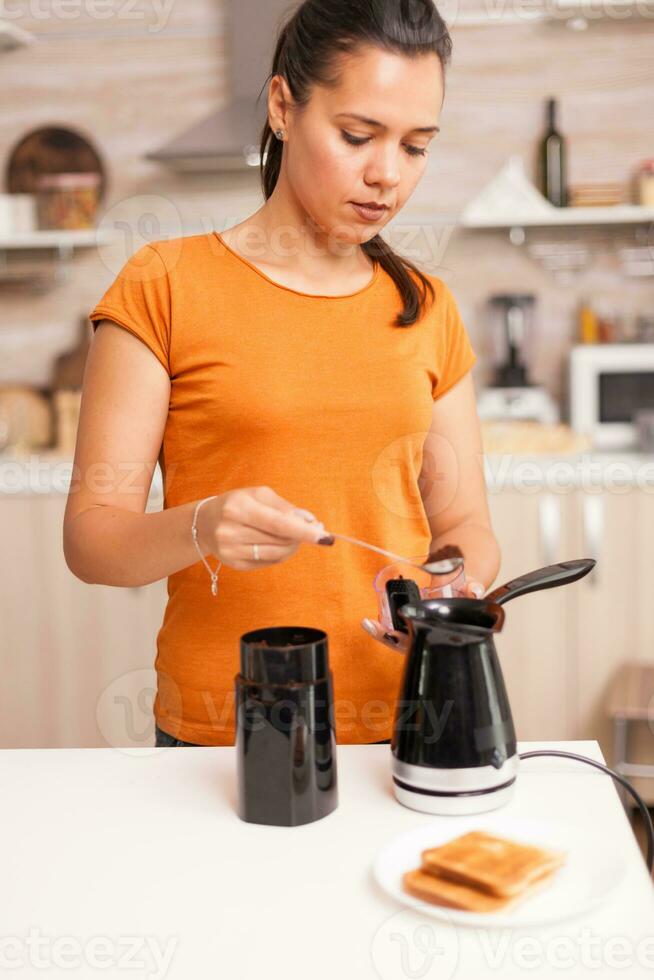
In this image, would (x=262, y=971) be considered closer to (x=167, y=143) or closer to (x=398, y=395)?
(x=398, y=395)

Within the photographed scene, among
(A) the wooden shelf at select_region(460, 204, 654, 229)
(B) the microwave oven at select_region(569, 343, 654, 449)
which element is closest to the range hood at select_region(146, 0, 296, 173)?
(A) the wooden shelf at select_region(460, 204, 654, 229)

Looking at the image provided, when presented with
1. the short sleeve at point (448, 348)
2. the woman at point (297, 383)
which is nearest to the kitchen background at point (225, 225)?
the short sleeve at point (448, 348)

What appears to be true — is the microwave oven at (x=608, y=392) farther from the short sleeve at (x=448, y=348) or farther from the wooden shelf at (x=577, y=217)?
the short sleeve at (x=448, y=348)

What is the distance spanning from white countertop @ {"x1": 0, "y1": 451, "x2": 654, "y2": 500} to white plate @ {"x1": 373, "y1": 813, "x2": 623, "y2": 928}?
5.54 ft

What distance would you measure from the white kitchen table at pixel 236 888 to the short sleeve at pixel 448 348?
17.8 inches

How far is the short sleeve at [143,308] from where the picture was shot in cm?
109

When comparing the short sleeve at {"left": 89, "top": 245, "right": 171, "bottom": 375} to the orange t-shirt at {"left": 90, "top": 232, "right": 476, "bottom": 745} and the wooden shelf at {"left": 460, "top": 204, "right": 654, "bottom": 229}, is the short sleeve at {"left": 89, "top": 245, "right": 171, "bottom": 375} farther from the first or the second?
the wooden shelf at {"left": 460, "top": 204, "right": 654, "bottom": 229}

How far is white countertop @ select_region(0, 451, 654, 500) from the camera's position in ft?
8.21

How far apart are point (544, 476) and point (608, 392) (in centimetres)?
47

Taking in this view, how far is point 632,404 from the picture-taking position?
9.30ft

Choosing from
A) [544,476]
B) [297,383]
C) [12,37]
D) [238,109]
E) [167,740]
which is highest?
[12,37]

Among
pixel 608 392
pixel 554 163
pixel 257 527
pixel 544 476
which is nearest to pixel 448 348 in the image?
pixel 257 527

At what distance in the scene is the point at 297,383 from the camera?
Answer: 1131mm

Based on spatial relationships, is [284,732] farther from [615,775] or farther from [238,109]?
[238,109]
